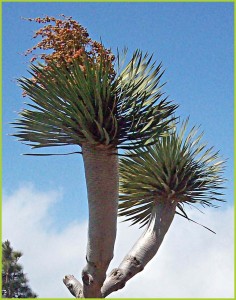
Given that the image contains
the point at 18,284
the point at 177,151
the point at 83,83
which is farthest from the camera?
the point at 18,284

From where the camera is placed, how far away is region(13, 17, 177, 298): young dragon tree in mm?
6949

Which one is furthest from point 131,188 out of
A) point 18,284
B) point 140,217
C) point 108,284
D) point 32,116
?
point 18,284

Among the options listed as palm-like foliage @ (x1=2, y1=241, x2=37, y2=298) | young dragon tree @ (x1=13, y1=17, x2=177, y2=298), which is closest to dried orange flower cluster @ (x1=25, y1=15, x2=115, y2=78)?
young dragon tree @ (x1=13, y1=17, x2=177, y2=298)

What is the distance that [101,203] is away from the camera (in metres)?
6.89

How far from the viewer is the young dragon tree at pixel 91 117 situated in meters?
6.95

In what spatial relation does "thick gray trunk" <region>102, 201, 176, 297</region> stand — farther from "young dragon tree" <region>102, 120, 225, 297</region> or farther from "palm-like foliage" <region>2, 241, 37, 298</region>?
"palm-like foliage" <region>2, 241, 37, 298</region>

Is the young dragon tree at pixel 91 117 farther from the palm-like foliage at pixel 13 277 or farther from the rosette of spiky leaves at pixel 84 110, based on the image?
the palm-like foliage at pixel 13 277

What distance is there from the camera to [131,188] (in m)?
9.24

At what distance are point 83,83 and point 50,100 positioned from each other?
1.50ft

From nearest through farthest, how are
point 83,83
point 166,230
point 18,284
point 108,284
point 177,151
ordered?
point 83,83 < point 108,284 < point 166,230 < point 177,151 < point 18,284

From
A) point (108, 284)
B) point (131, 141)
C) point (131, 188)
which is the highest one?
point (131, 141)

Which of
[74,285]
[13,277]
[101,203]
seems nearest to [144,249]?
[74,285]

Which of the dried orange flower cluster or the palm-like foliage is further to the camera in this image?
the palm-like foliage

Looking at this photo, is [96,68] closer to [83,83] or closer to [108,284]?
[83,83]
